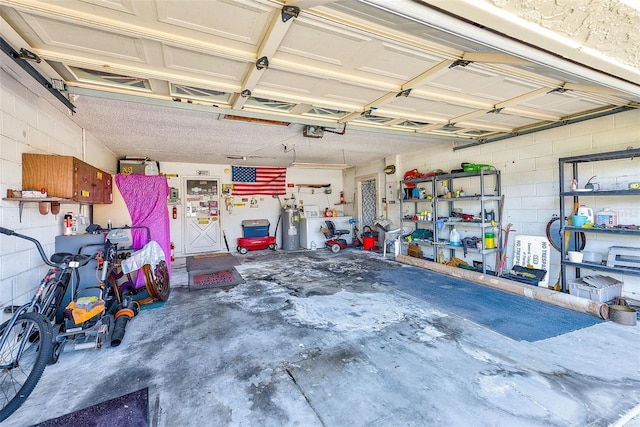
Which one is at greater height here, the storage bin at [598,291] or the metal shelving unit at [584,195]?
the metal shelving unit at [584,195]

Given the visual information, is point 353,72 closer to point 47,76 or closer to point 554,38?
point 554,38

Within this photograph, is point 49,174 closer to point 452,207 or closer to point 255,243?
Result: point 255,243

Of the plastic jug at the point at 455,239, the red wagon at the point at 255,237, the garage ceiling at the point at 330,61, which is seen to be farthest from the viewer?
the red wagon at the point at 255,237

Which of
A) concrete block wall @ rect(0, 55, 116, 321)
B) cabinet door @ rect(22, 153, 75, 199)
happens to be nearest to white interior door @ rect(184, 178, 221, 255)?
concrete block wall @ rect(0, 55, 116, 321)

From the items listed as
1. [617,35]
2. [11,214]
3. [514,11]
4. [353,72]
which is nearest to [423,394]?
[514,11]

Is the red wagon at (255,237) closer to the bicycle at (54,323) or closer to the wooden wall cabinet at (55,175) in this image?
the bicycle at (54,323)

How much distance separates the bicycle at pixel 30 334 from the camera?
1.86 m

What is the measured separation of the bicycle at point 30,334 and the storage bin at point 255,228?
5.32 m

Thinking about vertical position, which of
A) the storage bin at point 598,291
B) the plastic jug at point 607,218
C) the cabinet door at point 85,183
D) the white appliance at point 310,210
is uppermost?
the cabinet door at point 85,183

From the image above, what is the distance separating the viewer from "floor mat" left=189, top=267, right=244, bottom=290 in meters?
4.61

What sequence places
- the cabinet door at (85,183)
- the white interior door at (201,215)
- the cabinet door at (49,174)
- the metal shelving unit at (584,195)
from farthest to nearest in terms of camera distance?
the white interior door at (201,215) → the metal shelving unit at (584,195) → the cabinet door at (85,183) → the cabinet door at (49,174)

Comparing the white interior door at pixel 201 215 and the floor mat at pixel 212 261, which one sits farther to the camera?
the white interior door at pixel 201 215

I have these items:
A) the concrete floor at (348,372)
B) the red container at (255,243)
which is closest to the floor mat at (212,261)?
the red container at (255,243)

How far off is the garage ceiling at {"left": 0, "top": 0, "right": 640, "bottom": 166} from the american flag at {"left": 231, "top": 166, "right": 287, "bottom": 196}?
148 inches
